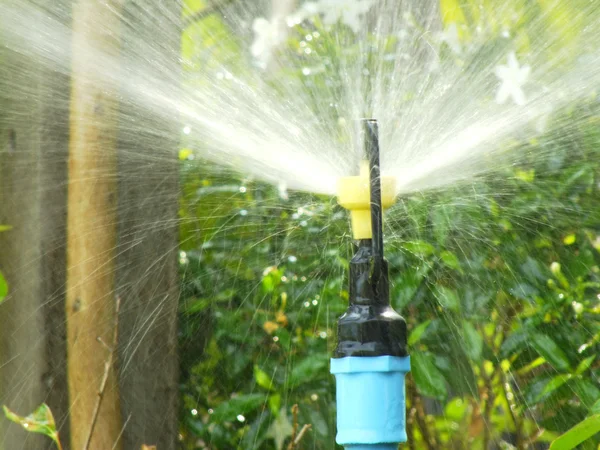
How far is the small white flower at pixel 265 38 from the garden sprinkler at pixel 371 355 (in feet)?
3.01

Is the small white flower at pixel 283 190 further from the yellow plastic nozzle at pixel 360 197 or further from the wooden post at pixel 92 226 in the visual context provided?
the yellow plastic nozzle at pixel 360 197

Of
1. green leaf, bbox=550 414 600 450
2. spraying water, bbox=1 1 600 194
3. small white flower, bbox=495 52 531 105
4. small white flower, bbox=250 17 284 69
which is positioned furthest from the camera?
small white flower, bbox=250 17 284 69

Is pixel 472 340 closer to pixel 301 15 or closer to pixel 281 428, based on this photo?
pixel 281 428

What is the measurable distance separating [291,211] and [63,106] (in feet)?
1.63

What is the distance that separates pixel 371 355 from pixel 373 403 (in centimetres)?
5

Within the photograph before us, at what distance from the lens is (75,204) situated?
5.72 ft

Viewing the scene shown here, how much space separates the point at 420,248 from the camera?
5.16 ft

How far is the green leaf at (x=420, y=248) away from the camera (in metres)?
1.57

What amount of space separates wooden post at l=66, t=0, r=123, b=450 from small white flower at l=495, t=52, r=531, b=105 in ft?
2.40

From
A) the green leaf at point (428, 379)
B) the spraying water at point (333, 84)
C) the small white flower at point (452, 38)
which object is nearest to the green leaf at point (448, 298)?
the spraying water at point (333, 84)

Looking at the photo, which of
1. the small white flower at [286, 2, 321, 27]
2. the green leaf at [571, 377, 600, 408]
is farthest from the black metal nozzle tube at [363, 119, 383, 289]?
the small white flower at [286, 2, 321, 27]

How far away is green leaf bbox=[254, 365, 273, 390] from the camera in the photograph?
5.44ft

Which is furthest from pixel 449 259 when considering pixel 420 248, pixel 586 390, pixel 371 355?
pixel 371 355

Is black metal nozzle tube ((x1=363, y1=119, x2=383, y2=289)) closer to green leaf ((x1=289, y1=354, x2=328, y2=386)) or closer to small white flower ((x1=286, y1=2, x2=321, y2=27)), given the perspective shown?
green leaf ((x1=289, y1=354, x2=328, y2=386))
